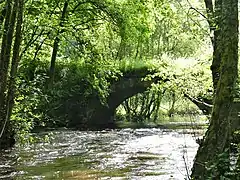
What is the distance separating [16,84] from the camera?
11.9m

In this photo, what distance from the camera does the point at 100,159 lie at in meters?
12.5

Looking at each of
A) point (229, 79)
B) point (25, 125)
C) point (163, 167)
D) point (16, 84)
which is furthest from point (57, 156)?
point (229, 79)

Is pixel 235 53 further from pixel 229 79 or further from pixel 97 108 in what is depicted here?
pixel 97 108

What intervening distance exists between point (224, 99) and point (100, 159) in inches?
271

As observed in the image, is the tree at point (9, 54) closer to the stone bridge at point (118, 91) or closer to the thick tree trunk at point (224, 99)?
the thick tree trunk at point (224, 99)

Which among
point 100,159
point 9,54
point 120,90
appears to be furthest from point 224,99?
point 120,90

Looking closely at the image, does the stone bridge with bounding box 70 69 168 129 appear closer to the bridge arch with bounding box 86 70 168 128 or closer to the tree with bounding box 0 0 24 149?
the bridge arch with bounding box 86 70 168 128

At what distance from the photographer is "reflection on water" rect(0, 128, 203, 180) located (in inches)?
390

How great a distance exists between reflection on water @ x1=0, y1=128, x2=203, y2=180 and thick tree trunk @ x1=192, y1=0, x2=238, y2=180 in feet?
3.00

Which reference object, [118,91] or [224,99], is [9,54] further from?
[118,91]

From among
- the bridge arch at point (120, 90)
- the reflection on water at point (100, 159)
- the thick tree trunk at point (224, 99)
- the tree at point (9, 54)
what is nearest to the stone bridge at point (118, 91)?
the bridge arch at point (120, 90)

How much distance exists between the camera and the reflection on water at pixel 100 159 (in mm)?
9906

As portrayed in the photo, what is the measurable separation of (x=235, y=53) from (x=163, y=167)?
5281mm

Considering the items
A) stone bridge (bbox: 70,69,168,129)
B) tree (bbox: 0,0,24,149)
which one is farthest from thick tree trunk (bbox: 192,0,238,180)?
stone bridge (bbox: 70,69,168,129)
